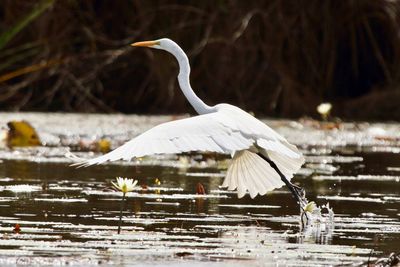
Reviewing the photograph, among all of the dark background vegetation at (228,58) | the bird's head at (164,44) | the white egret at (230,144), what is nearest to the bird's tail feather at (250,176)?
the white egret at (230,144)

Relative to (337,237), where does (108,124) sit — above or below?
above

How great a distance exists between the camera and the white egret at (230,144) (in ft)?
24.8

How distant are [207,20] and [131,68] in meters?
1.63

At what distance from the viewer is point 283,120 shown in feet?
62.2

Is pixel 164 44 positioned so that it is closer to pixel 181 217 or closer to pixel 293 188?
pixel 293 188

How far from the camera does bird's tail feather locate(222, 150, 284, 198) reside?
9.03 meters

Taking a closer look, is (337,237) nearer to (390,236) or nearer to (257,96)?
(390,236)

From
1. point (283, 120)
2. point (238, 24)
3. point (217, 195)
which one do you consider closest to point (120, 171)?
point (217, 195)

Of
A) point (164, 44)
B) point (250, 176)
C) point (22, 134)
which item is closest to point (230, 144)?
point (250, 176)

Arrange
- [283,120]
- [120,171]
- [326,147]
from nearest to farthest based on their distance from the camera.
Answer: [120,171] → [326,147] → [283,120]

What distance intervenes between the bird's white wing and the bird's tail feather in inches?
33.5

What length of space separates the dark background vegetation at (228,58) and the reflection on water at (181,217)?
7.47 metres

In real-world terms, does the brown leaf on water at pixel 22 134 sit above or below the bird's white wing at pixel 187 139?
above

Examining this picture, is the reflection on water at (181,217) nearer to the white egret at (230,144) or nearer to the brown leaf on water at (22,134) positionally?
the white egret at (230,144)
